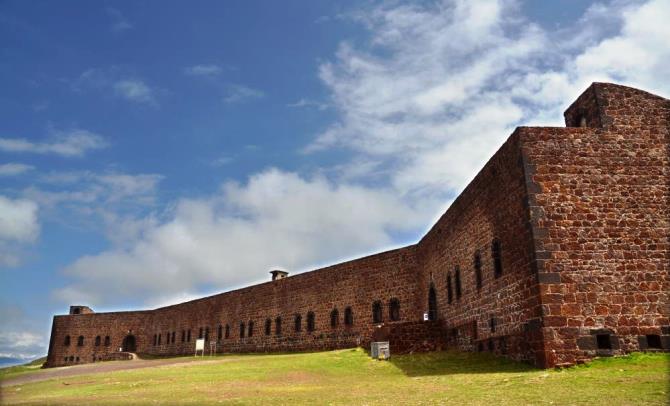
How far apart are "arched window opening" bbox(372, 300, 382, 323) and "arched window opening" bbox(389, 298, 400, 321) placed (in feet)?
1.95

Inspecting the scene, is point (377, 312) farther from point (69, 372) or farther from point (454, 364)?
point (69, 372)

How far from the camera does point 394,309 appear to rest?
24109 millimetres

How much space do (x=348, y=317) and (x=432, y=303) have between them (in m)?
6.02

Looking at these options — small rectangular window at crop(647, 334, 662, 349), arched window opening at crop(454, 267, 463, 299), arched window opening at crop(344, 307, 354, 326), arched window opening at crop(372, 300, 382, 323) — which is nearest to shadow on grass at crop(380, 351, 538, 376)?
arched window opening at crop(454, 267, 463, 299)

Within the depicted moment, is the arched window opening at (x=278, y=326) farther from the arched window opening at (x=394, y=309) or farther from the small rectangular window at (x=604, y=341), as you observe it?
the small rectangular window at (x=604, y=341)

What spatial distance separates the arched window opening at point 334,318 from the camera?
2662 centimetres

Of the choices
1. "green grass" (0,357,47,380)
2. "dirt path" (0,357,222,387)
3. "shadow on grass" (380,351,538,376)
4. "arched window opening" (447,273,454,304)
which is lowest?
"green grass" (0,357,47,380)

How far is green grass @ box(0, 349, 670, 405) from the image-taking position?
7.81 metres

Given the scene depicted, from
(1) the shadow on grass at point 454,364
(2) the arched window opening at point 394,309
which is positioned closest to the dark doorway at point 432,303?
(2) the arched window opening at point 394,309

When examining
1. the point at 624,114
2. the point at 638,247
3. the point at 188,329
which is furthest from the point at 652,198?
the point at 188,329

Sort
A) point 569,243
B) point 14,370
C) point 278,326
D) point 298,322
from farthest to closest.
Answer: point 14,370 → point 278,326 → point 298,322 → point 569,243

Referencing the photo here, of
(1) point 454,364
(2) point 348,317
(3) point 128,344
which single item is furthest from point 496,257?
(3) point 128,344

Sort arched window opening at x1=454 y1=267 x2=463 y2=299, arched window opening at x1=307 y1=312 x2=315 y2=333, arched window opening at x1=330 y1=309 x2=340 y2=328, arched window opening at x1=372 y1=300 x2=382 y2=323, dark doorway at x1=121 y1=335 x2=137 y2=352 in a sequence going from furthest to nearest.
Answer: dark doorway at x1=121 y1=335 x2=137 y2=352
arched window opening at x1=307 y1=312 x2=315 y2=333
arched window opening at x1=330 y1=309 x2=340 y2=328
arched window opening at x1=372 y1=300 x2=382 y2=323
arched window opening at x1=454 y1=267 x2=463 y2=299

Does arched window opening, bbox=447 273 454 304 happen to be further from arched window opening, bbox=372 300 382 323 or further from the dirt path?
the dirt path
